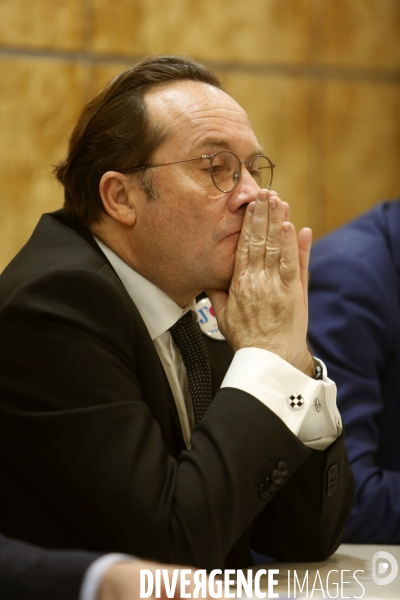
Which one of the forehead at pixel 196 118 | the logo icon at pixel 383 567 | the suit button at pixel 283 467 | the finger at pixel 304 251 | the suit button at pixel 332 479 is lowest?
the logo icon at pixel 383 567

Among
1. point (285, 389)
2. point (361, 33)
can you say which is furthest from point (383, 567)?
point (361, 33)

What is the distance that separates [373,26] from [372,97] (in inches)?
12.1

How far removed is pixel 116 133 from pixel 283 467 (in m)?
0.79

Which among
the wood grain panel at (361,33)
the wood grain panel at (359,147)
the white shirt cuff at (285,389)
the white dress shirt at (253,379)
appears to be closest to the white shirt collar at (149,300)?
the white dress shirt at (253,379)

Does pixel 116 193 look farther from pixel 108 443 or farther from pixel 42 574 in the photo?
pixel 42 574

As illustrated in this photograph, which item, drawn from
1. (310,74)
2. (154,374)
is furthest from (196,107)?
(310,74)

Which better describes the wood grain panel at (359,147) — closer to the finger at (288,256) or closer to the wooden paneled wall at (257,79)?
the wooden paneled wall at (257,79)

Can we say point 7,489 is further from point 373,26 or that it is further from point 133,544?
point 373,26

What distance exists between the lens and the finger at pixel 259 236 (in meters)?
1.68

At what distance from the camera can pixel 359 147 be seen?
369cm

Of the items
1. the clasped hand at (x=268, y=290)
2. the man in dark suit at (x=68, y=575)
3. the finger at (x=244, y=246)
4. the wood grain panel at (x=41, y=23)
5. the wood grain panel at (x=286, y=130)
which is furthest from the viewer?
the wood grain panel at (x=286, y=130)

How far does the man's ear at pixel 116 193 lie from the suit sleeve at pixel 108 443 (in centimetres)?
31

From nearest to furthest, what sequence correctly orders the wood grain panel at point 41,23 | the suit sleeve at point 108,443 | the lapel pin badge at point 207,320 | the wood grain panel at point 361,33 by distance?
1. the suit sleeve at point 108,443
2. the lapel pin badge at point 207,320
3. the wood grain panel at point 41,23
4. the wood grain panel at point 361,33

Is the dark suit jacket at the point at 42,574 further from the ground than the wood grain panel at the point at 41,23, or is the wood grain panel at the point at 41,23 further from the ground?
the wood grain panel at the point at 41,23
